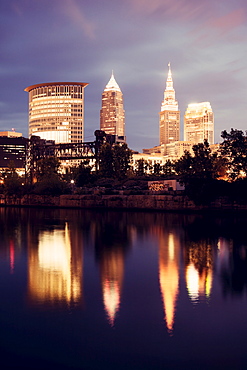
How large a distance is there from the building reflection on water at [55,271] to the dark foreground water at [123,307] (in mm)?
44

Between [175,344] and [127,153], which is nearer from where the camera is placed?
[175,344]

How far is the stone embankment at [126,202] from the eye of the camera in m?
63.1

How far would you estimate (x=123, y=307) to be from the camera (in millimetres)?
15367

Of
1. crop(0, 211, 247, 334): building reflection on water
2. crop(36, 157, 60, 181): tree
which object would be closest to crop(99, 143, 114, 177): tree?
crop(36, 157, 60, 181): tree

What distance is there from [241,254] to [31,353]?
57.7 feet

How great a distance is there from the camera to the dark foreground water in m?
11.4

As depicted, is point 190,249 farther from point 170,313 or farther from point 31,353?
point 31,353

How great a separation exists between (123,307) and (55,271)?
273 inches

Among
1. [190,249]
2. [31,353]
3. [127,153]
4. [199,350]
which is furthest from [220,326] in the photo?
[127,153]

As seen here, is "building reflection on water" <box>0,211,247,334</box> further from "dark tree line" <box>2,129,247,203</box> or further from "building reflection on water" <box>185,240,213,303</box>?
"dark tree line" <box>2,129,247,203</box>

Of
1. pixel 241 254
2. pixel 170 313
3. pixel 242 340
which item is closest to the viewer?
pixel 242 340

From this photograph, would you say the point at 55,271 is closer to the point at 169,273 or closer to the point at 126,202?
the point at 169,273

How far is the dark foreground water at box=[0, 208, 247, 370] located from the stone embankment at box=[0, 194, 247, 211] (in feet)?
109

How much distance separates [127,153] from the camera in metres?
109
